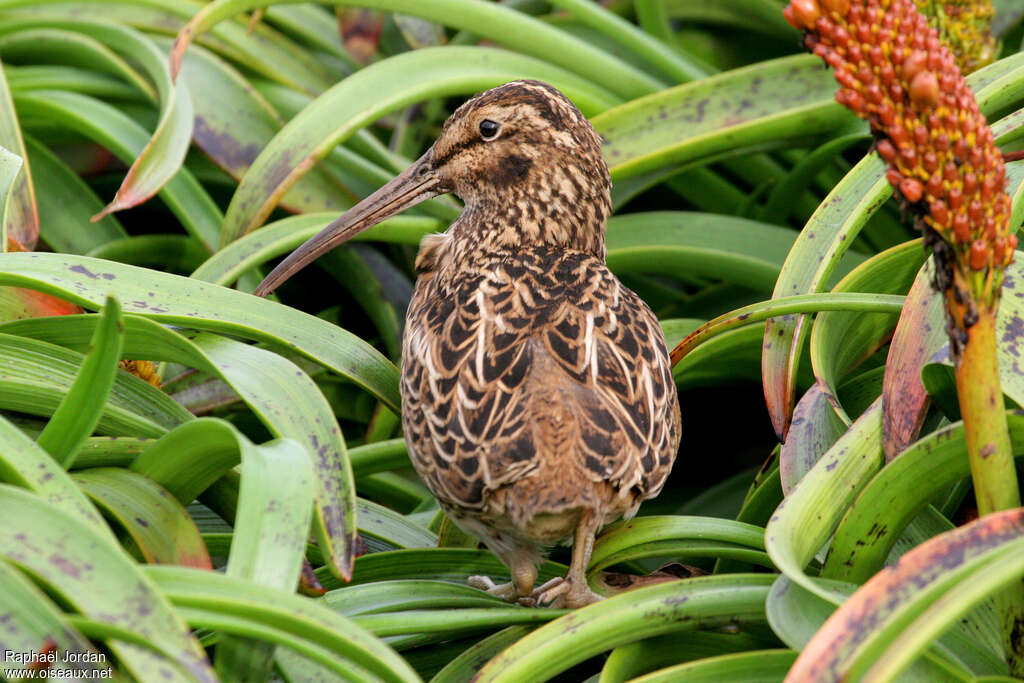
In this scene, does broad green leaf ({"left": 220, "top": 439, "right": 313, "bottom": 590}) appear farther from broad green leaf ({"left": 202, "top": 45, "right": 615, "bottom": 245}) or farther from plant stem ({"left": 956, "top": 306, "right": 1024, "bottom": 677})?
broad green leaf ({"left": 202, "top": 45, "right": 615, "bottom": 245})

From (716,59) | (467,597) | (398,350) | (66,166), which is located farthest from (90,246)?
(716,59)

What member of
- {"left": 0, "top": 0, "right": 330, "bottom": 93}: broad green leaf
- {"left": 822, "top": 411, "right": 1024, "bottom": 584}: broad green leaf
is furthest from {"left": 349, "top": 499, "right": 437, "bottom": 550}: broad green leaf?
{"left": 0, "top": 0, "right": 330, "bottom": 93}: broad green leaf

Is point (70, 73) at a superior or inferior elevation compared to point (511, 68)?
superior

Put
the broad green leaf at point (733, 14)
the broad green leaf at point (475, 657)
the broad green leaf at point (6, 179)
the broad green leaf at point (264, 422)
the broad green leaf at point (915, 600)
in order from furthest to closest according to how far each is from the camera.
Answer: the broad green leaf at point (733, 14) → the broad green leaf at point (6, 179) → the broad green leaf at point (475, 657) → the broad green leaf at point (264, 422) → the broad green leaf at point (915, 600)

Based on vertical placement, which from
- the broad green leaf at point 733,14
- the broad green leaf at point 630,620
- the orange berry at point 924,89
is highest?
the broad green leaf at point 733,14

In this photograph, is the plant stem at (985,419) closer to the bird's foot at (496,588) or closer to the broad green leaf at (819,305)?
the broad green leaf at (819,305)

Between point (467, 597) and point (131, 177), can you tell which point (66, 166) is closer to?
point (131, 177)

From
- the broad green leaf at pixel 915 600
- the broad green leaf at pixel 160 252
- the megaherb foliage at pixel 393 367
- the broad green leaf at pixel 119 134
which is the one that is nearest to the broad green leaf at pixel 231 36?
the megaherb foliage at pixel 393 367
